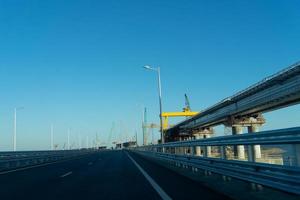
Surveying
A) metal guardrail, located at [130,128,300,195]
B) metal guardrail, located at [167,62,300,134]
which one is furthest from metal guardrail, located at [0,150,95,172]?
metal guardrail, located at [167,62,300,134]

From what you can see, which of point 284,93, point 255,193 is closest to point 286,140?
point 255,193

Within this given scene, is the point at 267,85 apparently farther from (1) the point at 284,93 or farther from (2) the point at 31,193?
(2) the point at 31,193

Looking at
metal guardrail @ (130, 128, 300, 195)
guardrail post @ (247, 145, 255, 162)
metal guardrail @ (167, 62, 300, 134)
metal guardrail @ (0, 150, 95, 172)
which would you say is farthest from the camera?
metal guardrail @ (167, 62, 300, 134)

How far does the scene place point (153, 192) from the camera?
11586 mm

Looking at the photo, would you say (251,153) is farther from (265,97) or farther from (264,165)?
(265,97)

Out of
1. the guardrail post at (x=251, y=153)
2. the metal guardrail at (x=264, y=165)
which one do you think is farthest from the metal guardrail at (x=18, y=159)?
the guardrail post at (x=251, y=153)

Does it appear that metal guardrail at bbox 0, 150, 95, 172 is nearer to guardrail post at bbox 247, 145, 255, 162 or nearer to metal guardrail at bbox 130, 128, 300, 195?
metal guardrail at bbox 130, 128, 300, 195

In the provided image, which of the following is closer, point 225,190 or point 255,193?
point 255,193

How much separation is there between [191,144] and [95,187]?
500 cm

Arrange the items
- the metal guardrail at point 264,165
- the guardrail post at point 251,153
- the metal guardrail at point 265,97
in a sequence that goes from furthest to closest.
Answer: the metal guardrail at point 265,97 → the guardrail post at point 251,153 → the metal guardrail at point 264,165

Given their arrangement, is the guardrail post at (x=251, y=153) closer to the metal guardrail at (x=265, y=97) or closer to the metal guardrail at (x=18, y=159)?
the metal guardrail at (x=18, y=159)

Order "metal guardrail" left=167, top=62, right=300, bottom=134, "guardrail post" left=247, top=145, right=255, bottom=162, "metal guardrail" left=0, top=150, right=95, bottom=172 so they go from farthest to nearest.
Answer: "metal guardrail" left=167, top=62, right=300, bottom=134 < "metal guardrail" left=0, top=150, right=95, bottom=172 < "guardrail post" left=247, top=145, right=255, bottom=162

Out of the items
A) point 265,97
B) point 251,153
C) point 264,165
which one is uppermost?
point 265,97

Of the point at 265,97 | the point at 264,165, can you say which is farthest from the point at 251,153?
the point at 265,97
